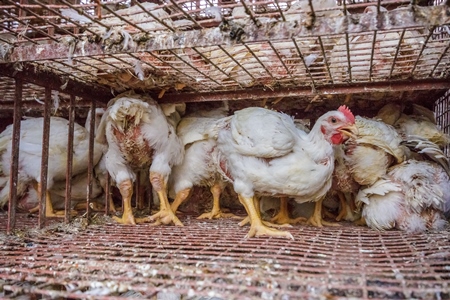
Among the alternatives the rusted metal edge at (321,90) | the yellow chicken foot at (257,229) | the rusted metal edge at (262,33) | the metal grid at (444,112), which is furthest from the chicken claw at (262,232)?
the metal grid at (444,112)

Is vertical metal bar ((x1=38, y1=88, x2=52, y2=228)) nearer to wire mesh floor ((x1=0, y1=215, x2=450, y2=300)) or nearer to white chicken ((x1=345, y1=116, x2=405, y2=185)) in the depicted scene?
wire mesh floor ((x1=0, y1=215, x2=450, y2=300))

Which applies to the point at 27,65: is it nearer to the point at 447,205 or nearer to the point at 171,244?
the point at 171,244

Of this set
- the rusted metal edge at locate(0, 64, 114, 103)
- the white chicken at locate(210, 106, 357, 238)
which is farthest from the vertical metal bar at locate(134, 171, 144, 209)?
the white chicken at locate(210, 106, 357, 238)

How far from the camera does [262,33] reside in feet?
5.66

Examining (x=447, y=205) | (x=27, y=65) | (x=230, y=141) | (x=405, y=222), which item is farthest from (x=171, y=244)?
(x=447, y=205)

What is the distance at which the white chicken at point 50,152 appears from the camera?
325cm

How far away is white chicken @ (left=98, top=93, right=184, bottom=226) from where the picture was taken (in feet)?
9.30

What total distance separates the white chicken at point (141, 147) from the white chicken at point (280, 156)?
20.3 inches

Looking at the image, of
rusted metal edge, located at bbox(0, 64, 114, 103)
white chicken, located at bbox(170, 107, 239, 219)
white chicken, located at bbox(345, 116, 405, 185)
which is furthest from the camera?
white chicken, located at bbox(170, 107, 239, 219)

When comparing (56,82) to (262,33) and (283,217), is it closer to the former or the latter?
(262,33)

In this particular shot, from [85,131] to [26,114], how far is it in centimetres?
120

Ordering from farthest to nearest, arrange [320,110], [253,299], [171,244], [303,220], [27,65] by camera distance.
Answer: [320,110] → [303,220] → [27,65] → [171,244] → [253,299]

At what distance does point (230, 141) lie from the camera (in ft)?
9.11

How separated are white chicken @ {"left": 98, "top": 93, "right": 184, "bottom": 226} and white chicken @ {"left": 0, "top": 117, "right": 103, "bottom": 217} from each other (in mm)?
397
